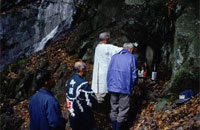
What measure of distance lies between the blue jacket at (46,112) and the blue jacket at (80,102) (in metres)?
0.83

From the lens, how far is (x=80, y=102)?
15.3ft

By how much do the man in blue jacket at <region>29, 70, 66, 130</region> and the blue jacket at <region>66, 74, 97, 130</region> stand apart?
760mm

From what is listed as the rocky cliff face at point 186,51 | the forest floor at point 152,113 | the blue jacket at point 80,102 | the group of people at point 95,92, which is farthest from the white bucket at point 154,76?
the blue jacket at point 80,102

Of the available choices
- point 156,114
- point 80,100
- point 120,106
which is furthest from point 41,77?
point 156,114

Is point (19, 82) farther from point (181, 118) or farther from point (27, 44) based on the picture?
point (181, 118)

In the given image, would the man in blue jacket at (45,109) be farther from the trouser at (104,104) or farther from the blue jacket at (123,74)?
the trouser at (104,104)

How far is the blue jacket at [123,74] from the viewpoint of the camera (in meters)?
5.97

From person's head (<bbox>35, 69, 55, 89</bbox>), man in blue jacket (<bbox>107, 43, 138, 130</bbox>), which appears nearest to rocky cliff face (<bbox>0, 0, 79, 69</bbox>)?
man in blue jacket (<bbox>107, 43, 138, 130</bbox>)

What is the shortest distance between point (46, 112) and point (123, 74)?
2643 millimetres

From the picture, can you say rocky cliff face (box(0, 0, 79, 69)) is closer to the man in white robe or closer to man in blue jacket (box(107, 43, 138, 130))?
the man in white robe

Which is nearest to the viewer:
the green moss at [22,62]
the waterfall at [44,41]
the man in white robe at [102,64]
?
the man in white robe at [102,64]

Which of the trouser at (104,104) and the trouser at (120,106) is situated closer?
the trouser at (120,106)

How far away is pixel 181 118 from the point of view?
5594 millimetres

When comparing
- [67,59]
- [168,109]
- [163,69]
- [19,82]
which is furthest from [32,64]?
[168,109]
